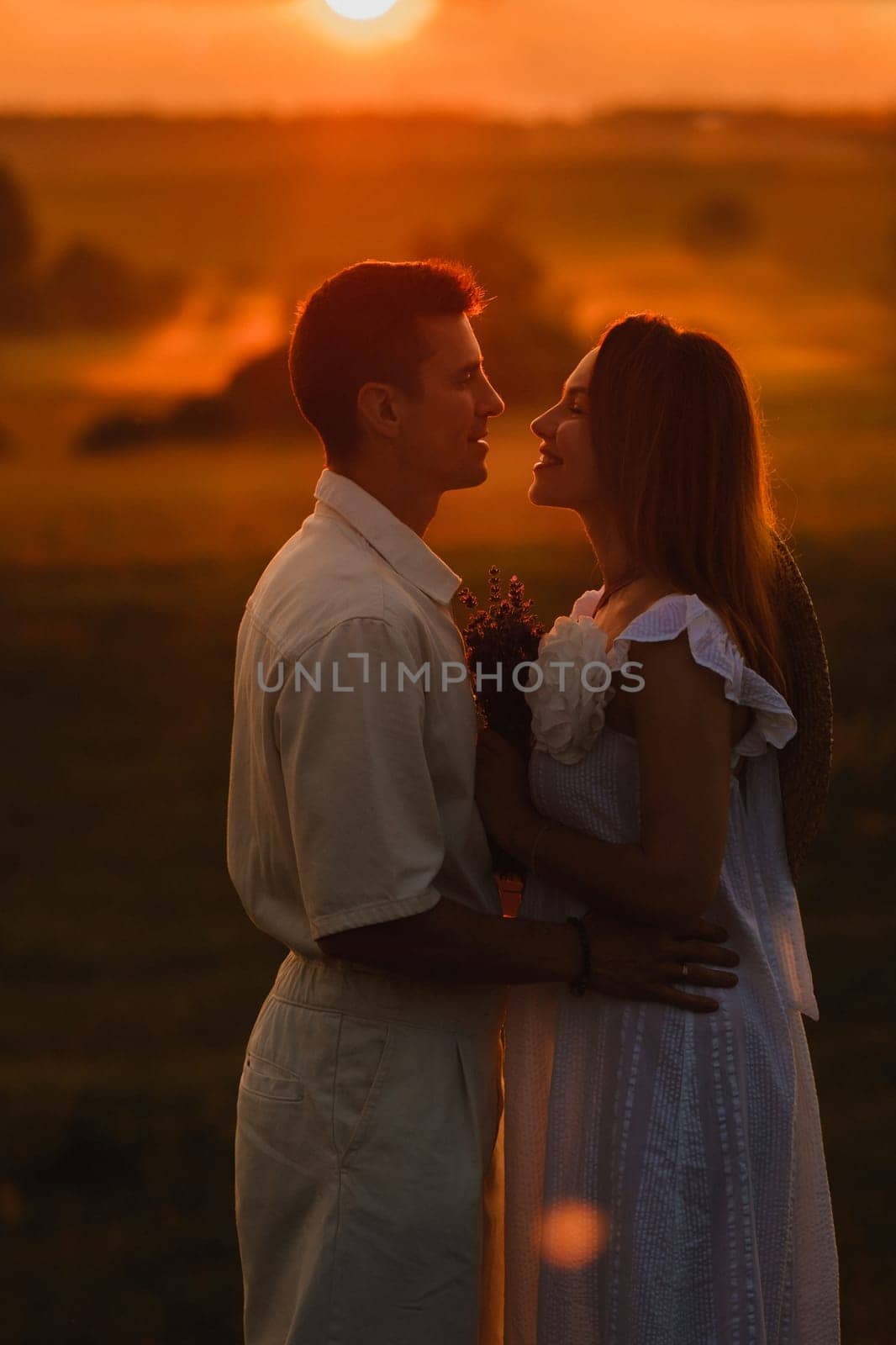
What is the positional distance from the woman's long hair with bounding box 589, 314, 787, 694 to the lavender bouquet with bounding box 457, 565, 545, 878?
0.23 metres

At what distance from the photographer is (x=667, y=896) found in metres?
2.29

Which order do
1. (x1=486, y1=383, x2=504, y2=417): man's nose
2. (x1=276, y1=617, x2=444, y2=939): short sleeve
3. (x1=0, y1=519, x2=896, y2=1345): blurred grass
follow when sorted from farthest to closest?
(x1=0, y1=519, x2=896, y2=1345): blurred grass, (x1=486, y1=383, x2=504, y2=417): man's nose, (x1=276, y1=617, x2=444, y2=939): short sleeve

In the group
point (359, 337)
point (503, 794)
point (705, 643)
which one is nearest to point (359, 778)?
point (503, 794)

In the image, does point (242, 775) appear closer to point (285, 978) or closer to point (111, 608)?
point (285, 978)

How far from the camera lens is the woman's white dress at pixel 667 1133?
2.35m

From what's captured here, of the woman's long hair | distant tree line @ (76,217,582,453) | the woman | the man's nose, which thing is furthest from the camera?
distant tree line @ (76,217,582,453)

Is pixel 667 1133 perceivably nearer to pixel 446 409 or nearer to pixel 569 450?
pixel 569 450

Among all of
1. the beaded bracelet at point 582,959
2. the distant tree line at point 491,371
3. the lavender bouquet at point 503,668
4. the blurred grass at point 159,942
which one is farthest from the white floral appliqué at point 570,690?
the distant tree line at point 491,371

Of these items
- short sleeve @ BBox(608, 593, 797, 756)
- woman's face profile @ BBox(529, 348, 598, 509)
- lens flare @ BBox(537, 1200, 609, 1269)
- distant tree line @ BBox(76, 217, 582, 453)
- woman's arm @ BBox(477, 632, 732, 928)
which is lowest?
lens flare @ BBox(537, 1200, 609, 1269)

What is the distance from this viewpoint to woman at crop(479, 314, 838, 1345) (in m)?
2.29

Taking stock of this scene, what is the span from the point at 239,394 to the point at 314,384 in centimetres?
1108

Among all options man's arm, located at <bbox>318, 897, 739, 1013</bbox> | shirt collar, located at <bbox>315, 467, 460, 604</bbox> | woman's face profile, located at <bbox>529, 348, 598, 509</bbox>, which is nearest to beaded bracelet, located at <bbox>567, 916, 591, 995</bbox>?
man's arm, located at <bbox>318, 897, 739, 1013</bbox>

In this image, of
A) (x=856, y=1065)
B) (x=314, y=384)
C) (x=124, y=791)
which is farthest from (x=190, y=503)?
(x=314, y=384)

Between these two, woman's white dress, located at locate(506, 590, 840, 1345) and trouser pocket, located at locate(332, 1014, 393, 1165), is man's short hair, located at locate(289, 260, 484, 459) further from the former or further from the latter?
trouser pocket, located at locate(332, 1014, 393, 1165)
